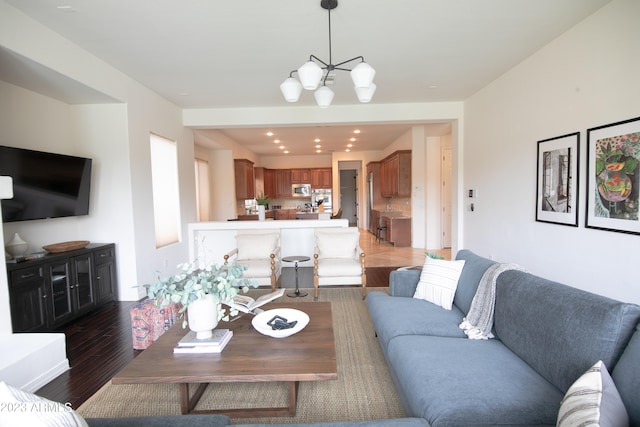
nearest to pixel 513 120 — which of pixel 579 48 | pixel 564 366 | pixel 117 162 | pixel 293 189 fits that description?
pixel 579 48

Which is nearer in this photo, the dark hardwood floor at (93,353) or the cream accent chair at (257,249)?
the dark hardwood floor at (93,353)

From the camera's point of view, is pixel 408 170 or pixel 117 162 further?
pixel 408 170

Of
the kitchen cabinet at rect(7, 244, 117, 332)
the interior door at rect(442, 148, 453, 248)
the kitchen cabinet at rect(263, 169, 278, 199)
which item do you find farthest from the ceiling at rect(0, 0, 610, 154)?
the kitchen cabinet at rect(263, 169, 278, 199)

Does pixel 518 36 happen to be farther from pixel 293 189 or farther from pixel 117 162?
pixel 293 189

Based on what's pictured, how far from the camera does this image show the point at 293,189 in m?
11.1

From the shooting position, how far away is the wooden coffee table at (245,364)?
164cm

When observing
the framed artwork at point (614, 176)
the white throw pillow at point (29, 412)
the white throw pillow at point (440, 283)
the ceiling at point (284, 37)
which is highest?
the ceiling at point (284, 37)

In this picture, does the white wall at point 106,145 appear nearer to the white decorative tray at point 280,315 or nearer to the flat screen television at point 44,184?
the flat screen television at point 44,184

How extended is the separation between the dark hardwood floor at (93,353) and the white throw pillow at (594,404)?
2.70 metres

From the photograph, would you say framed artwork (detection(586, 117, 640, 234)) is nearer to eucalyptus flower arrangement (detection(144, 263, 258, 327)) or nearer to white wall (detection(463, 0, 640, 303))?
white wall (detection(463, 0, 640, 303))

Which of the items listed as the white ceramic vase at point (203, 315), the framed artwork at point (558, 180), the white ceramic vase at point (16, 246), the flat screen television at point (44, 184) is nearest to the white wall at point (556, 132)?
the framed artwork at point (558, 180)

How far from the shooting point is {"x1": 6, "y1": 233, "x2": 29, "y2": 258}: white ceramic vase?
315 centimetres

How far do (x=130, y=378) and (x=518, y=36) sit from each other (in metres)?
4.21

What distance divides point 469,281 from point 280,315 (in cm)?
148
